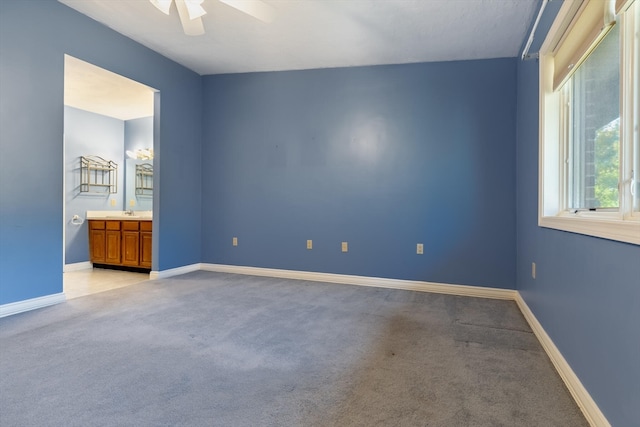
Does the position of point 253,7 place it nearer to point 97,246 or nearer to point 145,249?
point 145,249

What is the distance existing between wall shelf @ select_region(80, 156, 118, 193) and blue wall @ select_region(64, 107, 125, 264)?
0.06 m

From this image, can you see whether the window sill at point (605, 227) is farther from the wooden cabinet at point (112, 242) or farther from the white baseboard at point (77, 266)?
the white baseboard at point (77, 266)

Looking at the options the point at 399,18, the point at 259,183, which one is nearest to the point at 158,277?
the point at 259,183

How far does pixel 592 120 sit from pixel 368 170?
2230 millimetres

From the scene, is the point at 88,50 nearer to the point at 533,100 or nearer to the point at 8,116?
the point at 8,116

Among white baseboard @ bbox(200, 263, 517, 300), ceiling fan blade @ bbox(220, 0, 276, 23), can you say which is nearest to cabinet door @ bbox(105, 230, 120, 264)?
white baseboard @ bbox(200, 263, 517, 300)

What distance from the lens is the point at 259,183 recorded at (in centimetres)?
430

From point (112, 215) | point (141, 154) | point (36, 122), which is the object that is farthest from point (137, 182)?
point (36, 122)

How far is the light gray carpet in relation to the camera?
141cm

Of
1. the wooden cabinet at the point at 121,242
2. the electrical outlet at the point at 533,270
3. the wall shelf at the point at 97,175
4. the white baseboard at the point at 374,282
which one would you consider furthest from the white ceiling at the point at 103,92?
the electrical outlet at the point at 533,270

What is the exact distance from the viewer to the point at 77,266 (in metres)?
4.75

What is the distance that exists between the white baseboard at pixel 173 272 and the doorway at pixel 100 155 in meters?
A: 0.23

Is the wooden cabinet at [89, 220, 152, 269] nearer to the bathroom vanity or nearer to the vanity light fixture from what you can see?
the bathroom vanity

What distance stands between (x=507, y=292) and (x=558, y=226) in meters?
1.73
